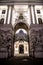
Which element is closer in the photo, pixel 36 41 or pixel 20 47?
pixel 36 41

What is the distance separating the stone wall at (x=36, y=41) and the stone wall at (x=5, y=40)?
13.6ft

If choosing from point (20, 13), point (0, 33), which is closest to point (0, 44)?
point (0, 33)

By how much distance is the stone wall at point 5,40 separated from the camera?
1547cm

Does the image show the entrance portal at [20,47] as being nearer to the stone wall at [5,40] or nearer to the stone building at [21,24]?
the stone building at [21,24]

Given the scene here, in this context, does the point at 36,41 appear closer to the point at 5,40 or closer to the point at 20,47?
the point at 5,40

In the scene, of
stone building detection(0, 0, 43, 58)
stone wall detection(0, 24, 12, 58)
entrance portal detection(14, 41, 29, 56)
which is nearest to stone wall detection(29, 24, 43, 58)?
stone building detection(0, 0, 43, 58)

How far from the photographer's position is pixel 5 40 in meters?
16.4

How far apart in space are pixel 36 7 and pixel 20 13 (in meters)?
4.12

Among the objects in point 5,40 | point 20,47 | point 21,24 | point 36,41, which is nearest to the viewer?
point 36,41

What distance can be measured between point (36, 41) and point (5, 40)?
5719 mm

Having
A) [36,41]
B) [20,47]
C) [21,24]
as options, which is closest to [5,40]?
[36,41]

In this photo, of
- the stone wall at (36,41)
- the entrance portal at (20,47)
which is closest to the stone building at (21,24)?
the stone wall at (36,41)

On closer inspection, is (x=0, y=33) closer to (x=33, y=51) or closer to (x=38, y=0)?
(x=33, y=51)

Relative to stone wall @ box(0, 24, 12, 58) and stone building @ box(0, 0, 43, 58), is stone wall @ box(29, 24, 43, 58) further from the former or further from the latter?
stone wall @ box(0, 24, 12, 58)
